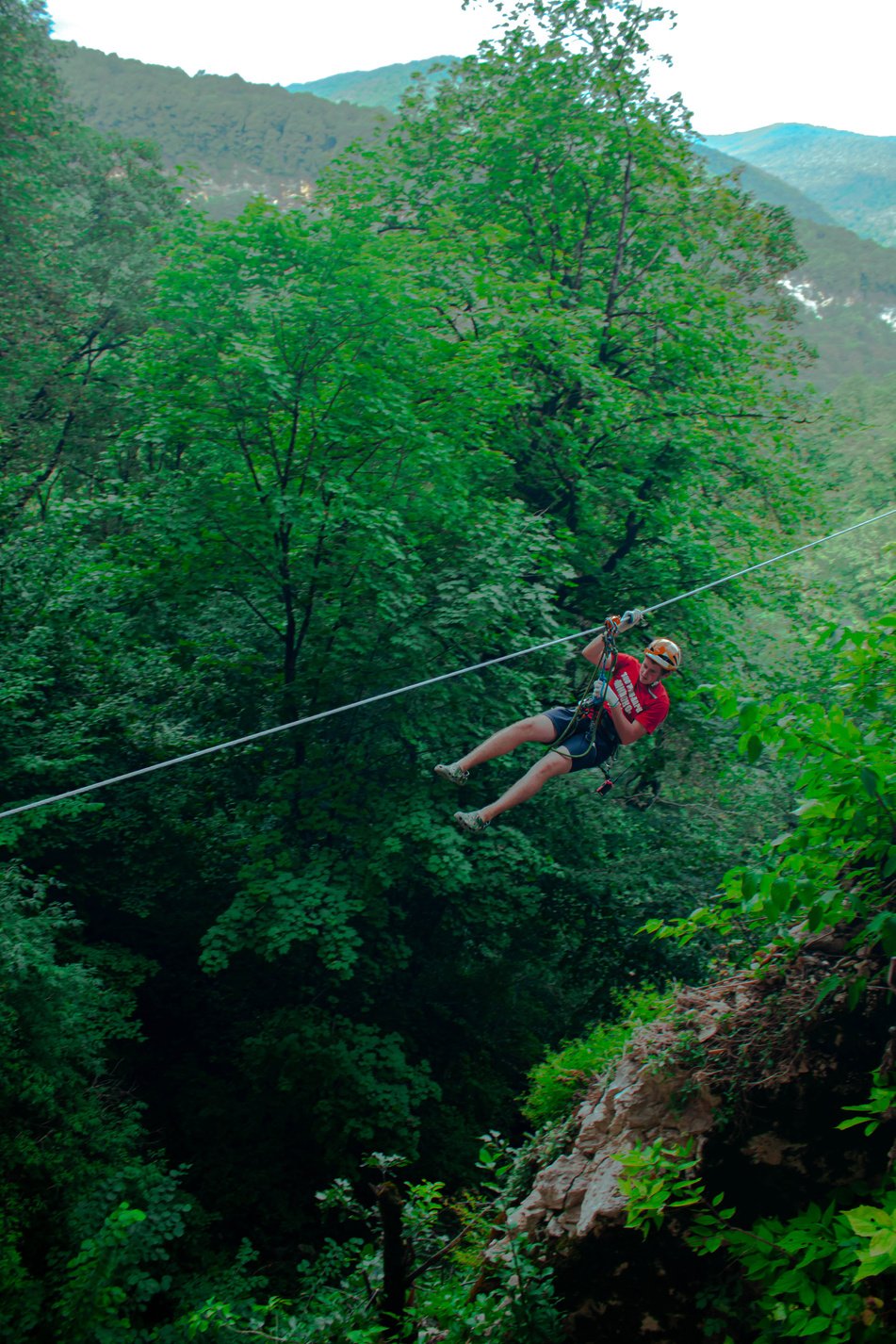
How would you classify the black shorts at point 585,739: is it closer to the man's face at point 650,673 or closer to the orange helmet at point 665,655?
the man's face at point 650,673

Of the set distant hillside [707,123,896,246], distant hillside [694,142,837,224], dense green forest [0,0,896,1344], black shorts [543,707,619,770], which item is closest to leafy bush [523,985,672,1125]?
dense green forest [0,0,896,1344]

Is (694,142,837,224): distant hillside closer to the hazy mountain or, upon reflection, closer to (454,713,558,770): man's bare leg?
the hazy mountain

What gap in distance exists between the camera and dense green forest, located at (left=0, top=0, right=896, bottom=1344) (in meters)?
7.51

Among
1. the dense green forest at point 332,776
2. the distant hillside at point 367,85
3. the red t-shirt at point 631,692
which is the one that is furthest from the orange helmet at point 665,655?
the distant hillside at point 367,85

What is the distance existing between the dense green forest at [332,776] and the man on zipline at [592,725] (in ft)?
3.64

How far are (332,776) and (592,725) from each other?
4782 millimetres

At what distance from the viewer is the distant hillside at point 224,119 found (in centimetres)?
7869

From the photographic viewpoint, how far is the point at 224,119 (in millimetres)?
83125

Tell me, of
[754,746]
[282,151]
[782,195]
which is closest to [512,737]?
[754,746]

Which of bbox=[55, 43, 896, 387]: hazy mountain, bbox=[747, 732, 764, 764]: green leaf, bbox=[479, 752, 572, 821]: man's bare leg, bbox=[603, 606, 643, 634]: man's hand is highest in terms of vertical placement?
bbox=[55, 43, 896, 387]: hazy mountain

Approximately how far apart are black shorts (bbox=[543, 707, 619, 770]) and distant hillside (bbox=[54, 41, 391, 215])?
269ft

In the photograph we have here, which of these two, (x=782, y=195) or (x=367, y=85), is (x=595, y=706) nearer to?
(x=782, y=195)

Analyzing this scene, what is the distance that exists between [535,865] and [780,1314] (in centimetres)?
642

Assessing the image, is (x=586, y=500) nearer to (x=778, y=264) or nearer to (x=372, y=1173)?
(x=778, y=264)
